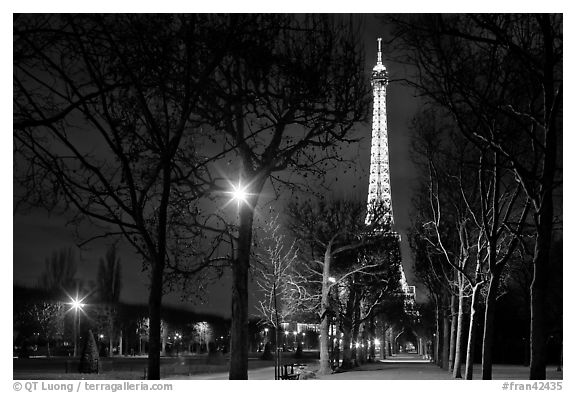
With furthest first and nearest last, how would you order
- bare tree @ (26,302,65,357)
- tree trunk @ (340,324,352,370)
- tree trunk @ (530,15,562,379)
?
bare tree @ (26,302,65,357) → tree trunk @ (340,324,352,370) → tree trunk @ (530,15,562,379)

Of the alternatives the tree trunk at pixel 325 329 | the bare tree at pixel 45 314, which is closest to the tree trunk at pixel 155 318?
the tree trunk at pixel 325 329

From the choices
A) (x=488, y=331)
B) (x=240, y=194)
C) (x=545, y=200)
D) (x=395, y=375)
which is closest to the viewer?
(x=545, y=200)

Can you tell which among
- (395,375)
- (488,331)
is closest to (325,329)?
(395,375)

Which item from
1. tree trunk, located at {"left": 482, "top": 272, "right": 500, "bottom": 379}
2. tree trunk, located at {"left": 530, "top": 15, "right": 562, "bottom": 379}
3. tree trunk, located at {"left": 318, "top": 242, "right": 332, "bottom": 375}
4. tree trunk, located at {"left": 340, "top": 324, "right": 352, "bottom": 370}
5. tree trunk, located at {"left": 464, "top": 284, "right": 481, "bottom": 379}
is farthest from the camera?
tree trunk, located at {"left": 340, "top": 324, "right": 352, "bottom": 370}

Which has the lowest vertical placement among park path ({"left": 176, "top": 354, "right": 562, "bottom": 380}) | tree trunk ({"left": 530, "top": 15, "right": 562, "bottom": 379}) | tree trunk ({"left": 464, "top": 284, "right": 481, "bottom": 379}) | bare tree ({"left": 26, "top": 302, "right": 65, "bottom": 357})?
park path ({"left": 176, "top": 354, "right": 562, "bottom": 380})

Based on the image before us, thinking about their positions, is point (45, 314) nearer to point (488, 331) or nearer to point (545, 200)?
point (488, 331)

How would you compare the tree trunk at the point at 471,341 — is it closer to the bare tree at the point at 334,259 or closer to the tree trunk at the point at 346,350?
the bare tree at the point at 334,259

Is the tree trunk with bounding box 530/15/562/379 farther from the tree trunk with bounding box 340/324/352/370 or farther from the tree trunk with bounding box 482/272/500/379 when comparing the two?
the tree trunk with bounding box 340/324/352/370

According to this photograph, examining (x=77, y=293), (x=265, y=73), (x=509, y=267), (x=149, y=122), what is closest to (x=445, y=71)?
(x=265, y=73)

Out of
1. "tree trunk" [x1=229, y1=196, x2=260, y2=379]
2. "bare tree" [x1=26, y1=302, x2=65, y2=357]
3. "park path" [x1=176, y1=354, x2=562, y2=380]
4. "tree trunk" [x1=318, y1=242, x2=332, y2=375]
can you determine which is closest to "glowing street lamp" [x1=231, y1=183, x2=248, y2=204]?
"tree trunk" [x1=229, y1=196, x2=260, y2=379]

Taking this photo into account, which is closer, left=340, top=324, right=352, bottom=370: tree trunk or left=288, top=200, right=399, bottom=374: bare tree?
left=288, top=200, right=399, bottom=374: bare tree
